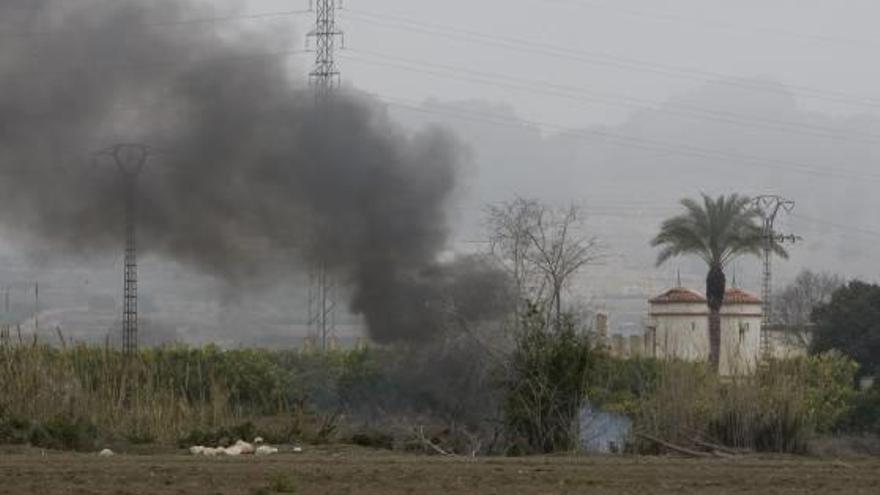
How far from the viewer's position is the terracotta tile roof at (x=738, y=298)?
71625 millimetres

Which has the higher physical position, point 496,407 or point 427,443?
point 496,407

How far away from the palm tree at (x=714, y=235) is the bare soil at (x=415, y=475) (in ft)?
112

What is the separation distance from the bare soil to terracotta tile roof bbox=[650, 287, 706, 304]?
43658 mm

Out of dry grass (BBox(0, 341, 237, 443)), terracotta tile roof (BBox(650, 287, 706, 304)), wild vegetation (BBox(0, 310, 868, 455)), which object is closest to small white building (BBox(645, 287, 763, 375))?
terracotta tile roof (BBox(650, 287, 706, 304))

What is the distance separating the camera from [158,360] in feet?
140

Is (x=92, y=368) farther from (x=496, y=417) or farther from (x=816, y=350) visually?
(x=816, y=350)

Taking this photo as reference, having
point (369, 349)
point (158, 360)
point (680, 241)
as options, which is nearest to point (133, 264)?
point (158, 360)

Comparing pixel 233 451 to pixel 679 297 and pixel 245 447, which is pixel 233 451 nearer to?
pixel 245 447

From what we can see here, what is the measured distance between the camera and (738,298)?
7188 cm

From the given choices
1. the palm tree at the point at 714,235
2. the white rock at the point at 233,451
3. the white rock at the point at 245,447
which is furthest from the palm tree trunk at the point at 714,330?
the white rock at the point at 233,451

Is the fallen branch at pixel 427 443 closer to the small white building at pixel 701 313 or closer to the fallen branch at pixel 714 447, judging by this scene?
the fallen branch at pixel 714 447

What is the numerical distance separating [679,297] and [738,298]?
372 centimetres

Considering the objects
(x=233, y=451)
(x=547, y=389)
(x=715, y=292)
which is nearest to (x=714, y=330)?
(x=715, y=292)

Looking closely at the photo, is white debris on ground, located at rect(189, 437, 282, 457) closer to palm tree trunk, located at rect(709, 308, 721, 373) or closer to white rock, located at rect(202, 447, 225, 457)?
white rock, located at rect(202, 447, 225, 457)
